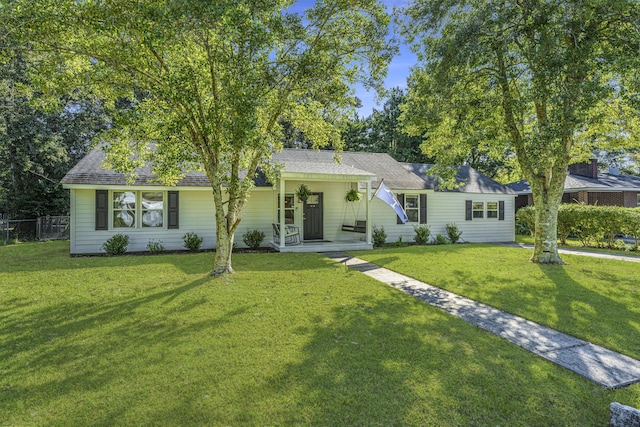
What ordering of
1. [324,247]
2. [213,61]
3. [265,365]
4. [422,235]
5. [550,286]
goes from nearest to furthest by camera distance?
[265,365] < [213,61] < [550,286] < [324,247] < [422,235]

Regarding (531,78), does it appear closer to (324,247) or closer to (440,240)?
(440,240)

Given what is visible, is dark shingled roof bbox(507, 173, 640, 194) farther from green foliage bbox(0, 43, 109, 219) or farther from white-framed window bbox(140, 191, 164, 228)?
green foliage bbox(0, 43, 109, 219)

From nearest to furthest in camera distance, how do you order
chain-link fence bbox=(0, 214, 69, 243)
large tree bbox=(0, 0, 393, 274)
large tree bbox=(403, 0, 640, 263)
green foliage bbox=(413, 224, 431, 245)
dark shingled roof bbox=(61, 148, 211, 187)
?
large tree bbox=(0, 0, 393, 274)
large tree bbox=(403, 0, 640, 263)
dark shingled roof bbox=(61, 148, 211, 187)
green foliage bbox=(413, 224, 431, 245)
chain-link fence bbox=(0, 214, 69, 243)

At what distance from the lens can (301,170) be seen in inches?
476

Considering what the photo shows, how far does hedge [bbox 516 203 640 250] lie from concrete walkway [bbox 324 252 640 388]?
9958 millimetres

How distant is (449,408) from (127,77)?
8166mm

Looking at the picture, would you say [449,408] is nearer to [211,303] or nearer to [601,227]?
[211,303]

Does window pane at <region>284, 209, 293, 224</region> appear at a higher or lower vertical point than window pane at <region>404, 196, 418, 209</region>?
lower

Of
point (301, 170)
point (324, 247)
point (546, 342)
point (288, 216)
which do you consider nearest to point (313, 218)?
point (288, 216)

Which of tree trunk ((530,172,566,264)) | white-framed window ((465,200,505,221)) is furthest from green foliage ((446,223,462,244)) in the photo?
tree trunk ((530,172,566,264))

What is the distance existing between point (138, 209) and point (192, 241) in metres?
2.25

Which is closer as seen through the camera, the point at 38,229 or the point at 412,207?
the point at 412,207

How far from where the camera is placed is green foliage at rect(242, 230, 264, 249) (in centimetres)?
1283

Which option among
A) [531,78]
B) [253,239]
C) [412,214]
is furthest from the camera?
[412,214]
